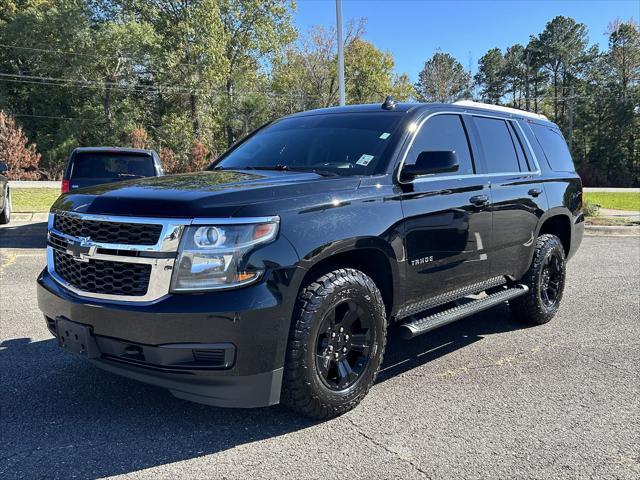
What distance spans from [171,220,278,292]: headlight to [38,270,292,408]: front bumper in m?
0.05

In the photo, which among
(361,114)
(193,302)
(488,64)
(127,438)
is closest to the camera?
(193,302)

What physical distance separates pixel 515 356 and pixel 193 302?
2911 millimetres

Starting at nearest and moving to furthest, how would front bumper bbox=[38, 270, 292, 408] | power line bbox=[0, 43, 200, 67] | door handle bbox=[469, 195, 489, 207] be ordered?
front bumper bbox=[38, 270, 292, 408], door handle bbox=[469, 195, 489, 207], power line bbox=[0, 43, 200, 67]

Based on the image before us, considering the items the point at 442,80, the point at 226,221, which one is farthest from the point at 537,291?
the point at 442,80

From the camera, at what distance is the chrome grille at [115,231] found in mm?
2742

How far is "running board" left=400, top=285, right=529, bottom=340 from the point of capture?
3.61 meters

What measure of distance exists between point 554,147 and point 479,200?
83.0 inches

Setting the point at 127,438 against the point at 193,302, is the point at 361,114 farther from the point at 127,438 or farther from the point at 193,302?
the point at 127,438

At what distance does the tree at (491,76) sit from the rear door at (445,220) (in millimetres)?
76283

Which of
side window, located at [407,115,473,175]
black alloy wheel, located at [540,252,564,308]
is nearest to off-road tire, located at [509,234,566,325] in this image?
black alloy wheel, located at [540,252,564,308]

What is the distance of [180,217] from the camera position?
8.89 ft

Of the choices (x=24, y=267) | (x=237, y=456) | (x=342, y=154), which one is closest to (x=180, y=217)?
(x=237, y=456)

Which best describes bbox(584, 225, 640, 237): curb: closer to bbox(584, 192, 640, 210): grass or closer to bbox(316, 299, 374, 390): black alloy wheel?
bbox(584, 192, 640, 210): grass

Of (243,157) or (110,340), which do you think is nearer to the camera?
(110,340)
